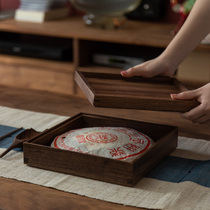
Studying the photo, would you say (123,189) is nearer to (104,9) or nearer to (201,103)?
(201,103)

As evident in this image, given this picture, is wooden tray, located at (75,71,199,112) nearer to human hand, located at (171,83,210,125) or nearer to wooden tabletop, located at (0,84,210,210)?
human hand, located at (171,83,210,125)

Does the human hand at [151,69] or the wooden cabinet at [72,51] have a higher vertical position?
the human hand at [151,69]

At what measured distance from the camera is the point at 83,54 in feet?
10.8

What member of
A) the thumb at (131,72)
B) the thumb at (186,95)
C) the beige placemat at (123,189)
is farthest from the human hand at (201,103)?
the thumb at (131,72)

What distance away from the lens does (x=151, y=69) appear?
4.67ft

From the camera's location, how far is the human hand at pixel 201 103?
1103mm

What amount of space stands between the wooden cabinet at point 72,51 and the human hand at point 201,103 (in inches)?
69.7

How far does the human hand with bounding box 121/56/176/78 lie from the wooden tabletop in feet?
0.43

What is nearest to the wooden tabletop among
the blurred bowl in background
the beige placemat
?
the beige placemat

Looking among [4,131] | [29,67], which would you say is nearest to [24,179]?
[4,131]

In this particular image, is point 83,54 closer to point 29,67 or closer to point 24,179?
point 29,67

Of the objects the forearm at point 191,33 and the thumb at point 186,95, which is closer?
the thumb at point 186,95

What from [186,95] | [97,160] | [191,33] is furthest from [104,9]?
[97,160]

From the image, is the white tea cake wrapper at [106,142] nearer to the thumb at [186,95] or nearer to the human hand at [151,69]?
the thumb at [186,95]
